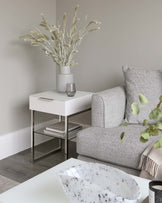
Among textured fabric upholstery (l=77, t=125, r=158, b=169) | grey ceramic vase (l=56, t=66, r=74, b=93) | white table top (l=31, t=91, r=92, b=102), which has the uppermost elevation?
grey ceramic vase (l=56, t=66, r=74, b=93)

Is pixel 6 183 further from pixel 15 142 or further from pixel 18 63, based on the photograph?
pixel 18 63

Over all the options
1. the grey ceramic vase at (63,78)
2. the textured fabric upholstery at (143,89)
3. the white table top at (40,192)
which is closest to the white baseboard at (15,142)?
the grey ceramic vase at (63,78)

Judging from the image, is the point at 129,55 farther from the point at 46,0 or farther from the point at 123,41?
the point at 46,0

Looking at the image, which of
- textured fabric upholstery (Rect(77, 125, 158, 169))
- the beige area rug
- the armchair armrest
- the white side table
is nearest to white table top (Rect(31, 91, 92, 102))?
the white side table

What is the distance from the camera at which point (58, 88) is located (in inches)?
119

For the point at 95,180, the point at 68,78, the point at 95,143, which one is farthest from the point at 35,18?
the point at 95,180

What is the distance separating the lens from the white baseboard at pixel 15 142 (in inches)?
123

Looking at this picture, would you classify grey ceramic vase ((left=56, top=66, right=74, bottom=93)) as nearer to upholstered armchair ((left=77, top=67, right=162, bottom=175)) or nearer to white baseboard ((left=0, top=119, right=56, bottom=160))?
upholstered armchair ((left=77, top=67, right=162, bottom=175))

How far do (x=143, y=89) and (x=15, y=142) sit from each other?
146 cm

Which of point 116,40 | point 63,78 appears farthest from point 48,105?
point 116,40

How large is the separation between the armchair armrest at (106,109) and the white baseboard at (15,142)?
1082mm

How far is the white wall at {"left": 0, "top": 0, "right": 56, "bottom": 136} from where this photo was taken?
306 centimetres

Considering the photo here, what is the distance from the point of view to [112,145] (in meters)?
2.24

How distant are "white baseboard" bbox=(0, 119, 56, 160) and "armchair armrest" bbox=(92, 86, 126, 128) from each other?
1082 millimetres
